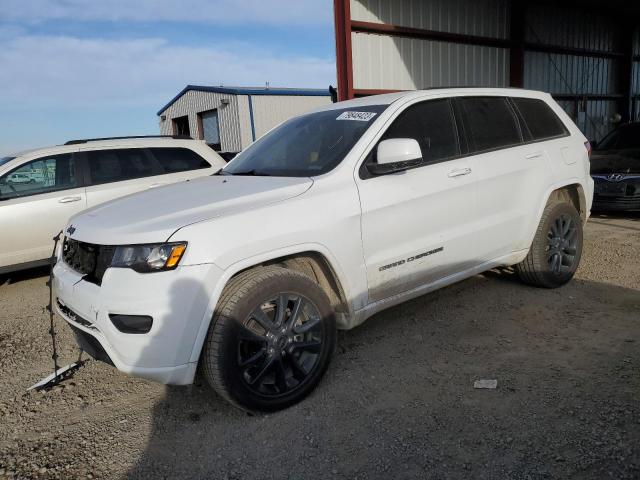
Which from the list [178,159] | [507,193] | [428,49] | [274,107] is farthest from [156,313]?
[274,107]

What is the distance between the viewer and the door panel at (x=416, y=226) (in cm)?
312

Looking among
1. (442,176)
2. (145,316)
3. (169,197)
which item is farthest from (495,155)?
(145,316)

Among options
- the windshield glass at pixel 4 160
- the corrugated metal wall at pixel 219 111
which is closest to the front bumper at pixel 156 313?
the windshield glass at pixel 4 160

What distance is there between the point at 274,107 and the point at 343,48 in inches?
520

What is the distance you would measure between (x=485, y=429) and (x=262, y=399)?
3.96 feet

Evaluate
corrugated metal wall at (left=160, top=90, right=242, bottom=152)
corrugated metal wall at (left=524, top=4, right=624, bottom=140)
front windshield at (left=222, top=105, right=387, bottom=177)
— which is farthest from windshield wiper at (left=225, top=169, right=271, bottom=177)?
corrugated metal wall at (left=160, top=90, right=242, bottom=152)

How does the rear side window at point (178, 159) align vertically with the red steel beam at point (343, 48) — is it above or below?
below

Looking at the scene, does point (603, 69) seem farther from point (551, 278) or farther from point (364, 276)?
point (364, 276)

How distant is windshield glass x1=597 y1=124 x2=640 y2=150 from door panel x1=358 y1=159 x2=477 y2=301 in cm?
636

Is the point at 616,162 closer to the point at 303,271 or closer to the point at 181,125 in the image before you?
the point at 303,271

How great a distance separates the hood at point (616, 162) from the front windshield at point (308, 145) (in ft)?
18.2

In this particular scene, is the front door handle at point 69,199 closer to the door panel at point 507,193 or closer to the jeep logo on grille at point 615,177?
the door panel at point 507,193

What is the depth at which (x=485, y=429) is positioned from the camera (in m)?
2.56

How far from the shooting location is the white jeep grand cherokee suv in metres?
2.47
